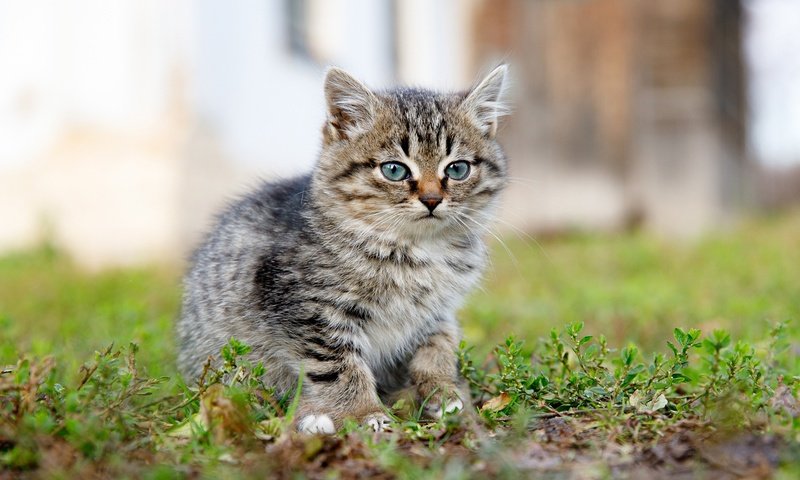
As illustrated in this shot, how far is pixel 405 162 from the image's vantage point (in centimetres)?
354

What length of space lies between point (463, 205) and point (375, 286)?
0.54m

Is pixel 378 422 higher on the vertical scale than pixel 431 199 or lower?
lower

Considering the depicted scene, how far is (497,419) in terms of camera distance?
2.98 m

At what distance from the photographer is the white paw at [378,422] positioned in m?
2.96

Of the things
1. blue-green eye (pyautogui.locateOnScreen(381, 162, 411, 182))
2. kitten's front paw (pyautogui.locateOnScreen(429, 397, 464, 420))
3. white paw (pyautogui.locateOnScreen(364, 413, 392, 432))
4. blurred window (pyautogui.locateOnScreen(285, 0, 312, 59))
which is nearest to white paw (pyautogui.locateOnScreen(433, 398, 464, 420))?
kitten's front paw (pyautogui.locateOnScreen(429, 397, 464, 420))

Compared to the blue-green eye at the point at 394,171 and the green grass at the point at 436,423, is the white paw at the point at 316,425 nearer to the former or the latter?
the green grass at the point at 436,423

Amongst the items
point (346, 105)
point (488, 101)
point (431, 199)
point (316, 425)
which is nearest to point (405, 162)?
point (431, 199)

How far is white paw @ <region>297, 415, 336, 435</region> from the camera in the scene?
2953mm

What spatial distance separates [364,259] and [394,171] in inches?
16.2

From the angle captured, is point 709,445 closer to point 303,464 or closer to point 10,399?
point 303,464

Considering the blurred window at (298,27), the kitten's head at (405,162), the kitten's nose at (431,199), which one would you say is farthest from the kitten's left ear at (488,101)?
the blurred window at (298,27)

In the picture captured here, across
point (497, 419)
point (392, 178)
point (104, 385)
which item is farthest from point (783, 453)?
point (104, 385)

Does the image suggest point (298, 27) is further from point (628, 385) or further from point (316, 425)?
point (628, 385)

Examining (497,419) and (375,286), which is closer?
(497,419)
